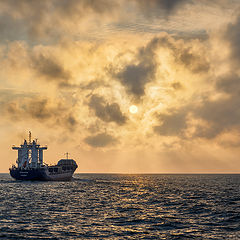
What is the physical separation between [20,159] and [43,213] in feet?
461

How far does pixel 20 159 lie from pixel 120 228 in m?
154

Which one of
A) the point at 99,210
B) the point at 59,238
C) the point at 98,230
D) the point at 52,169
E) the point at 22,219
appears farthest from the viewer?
the point at 52,169

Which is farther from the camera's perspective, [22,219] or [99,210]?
[99,210]

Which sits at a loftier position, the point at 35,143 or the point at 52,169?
the point at 35,143

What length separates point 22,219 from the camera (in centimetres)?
4016

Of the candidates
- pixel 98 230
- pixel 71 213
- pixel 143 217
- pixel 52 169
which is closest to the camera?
pixel 98 230

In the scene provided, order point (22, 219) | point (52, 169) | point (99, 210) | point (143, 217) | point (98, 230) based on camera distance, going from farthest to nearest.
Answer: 1. point (52, 169)
2. point (99, 210)
3. point (143, 217)
4. point (22, 219)
5. point (98, 230)

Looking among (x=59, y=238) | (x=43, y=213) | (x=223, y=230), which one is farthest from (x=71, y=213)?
(x=223, y=230)

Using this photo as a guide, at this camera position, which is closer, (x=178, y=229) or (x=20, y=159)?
(x=178, y=229)

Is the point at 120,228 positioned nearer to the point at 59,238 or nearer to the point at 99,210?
the point at 59,238

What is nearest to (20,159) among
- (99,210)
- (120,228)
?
(99,210)

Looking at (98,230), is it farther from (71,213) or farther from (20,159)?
(20,159)

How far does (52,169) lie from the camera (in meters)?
174

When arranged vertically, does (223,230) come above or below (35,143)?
below
